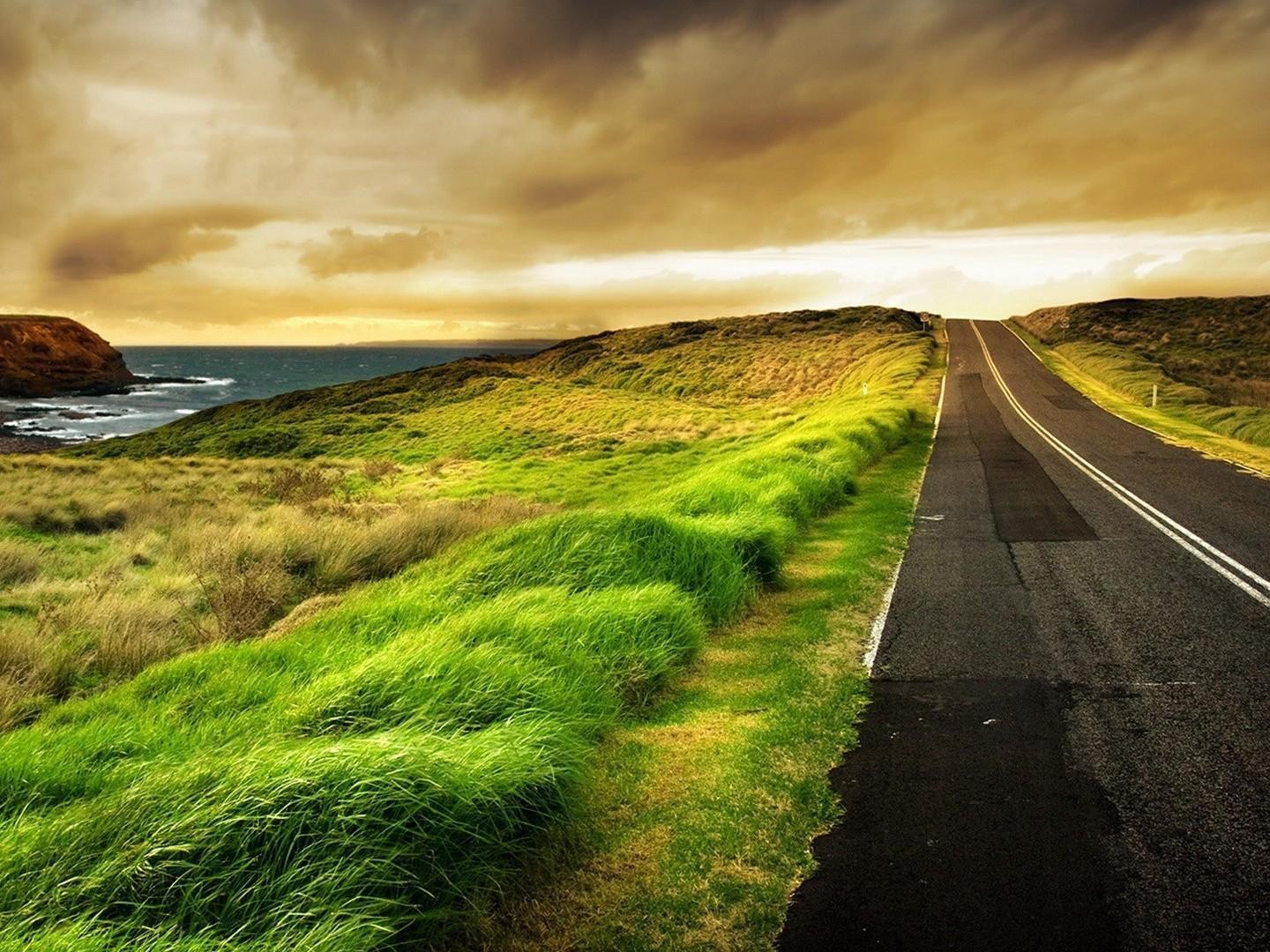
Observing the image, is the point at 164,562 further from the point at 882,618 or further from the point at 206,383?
the point at 206,383

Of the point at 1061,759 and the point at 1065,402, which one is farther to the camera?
the point at 1065,402

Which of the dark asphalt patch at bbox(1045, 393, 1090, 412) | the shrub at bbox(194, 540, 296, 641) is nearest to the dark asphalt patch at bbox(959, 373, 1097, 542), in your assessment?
the dark asphalt patch at bbox(1045, 393, 1090, 412)

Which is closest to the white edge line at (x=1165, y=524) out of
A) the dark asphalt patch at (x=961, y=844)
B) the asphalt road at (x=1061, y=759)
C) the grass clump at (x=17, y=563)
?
the asphalt road at (x=1061, y=759)

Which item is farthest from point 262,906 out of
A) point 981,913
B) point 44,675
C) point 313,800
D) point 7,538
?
point 7,538

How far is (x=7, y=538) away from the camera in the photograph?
46.5 feet

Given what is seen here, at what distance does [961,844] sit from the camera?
3736 mm

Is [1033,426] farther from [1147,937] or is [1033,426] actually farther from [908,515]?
[1147,937]

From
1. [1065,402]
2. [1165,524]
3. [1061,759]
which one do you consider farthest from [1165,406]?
[1061,759]

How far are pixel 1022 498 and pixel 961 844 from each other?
1118cm

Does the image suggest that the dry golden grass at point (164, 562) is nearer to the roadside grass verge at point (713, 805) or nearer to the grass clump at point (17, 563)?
the grass clump at point (17, 563)

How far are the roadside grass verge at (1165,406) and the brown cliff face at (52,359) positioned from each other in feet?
422

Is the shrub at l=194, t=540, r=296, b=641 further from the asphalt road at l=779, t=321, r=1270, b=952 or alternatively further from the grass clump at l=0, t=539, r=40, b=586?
the asphalt road at l=779, t=321, r=1270, b=952

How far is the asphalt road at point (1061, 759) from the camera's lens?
10.5 ft

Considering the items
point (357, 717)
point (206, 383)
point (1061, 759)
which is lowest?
point (206, 383)
